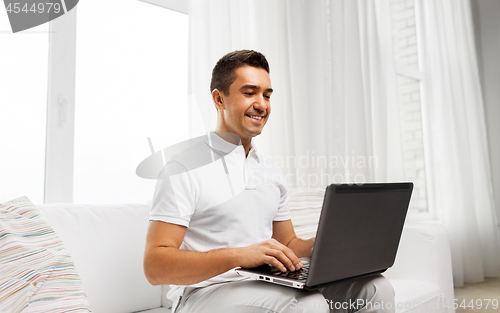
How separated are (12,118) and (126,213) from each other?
2.27 feet

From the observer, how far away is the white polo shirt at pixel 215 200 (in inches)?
38.4

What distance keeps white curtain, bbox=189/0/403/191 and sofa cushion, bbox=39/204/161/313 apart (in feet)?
2.42

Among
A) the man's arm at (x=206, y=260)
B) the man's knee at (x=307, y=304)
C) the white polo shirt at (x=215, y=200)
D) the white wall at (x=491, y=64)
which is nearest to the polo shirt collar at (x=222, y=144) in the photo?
the white polo shirt at (x=215, y=200)

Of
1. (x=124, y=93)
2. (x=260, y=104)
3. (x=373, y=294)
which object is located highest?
(x=124, y=93)

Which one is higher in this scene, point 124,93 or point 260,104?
point 124,93

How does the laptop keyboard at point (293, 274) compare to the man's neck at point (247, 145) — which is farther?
the man's neck at point (247, 145)

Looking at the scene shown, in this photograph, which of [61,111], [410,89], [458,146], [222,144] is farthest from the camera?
[410,89]

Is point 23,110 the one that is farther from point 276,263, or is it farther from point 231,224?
point 276,263

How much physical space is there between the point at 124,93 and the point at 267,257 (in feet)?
4.33

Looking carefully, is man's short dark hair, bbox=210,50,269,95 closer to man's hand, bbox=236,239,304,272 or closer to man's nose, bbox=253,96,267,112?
man's nose, bbox=253,96,267,112

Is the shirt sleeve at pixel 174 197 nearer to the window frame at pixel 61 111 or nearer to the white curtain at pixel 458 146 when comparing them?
the window frame at pixel 61 111

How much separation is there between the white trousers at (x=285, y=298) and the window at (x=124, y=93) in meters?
0.99

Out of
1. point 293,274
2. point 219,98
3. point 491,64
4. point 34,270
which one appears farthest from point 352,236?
point 491,64

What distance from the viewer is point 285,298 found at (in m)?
0.84
